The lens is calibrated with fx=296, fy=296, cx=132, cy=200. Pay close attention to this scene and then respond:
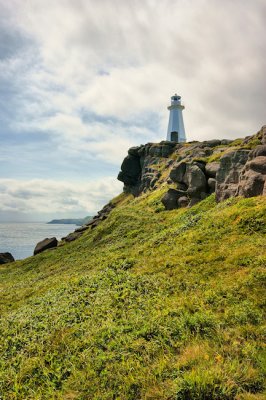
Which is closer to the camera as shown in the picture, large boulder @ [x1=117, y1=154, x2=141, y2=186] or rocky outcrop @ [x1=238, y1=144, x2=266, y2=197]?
rocky outcrop @ [x1=238, y1=144, x2=266, y2=197]

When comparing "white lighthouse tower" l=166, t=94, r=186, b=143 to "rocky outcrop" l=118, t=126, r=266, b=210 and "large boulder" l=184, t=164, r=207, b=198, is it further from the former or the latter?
"large boulder" l=184, t=164, r=207, b=198

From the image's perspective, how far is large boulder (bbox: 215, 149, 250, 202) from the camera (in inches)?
1204

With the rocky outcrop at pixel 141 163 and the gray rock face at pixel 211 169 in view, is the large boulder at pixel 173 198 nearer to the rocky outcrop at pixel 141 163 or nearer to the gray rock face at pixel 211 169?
the gray rock face at pixel 211 169

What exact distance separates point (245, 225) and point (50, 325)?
44.7ft

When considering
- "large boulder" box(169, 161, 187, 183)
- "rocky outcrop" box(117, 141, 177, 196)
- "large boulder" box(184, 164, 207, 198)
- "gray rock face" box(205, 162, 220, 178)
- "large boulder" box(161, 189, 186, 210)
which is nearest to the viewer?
"large boulder" box(184, 164, 207, 198)

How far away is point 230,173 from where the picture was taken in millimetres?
31531

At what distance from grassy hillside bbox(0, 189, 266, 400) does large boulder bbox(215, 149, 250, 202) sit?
9.54m

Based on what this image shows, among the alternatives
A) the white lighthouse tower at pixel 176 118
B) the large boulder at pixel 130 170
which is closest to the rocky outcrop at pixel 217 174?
the large boulder at pixel 130 170

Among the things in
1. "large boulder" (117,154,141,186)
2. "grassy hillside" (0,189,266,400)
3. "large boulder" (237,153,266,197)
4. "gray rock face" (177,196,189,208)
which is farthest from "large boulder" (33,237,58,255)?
"large boulder" (117,154,141,186)

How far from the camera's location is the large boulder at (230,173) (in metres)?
30.6

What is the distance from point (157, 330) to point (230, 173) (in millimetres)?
24271

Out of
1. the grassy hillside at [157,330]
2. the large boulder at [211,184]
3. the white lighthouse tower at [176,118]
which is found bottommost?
the grassy hillside at [157,330]

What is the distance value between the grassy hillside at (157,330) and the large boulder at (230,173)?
954 cm

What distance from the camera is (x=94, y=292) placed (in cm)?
1656
